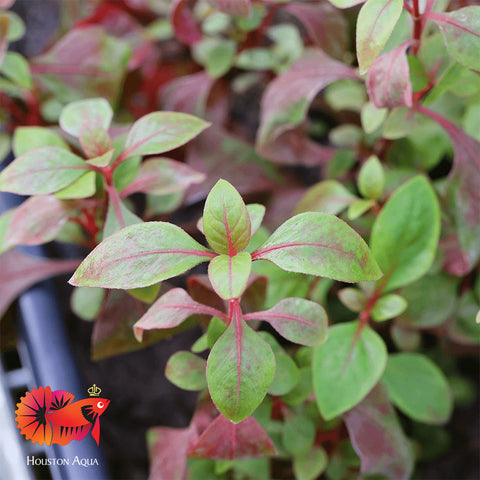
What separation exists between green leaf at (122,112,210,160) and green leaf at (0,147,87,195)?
52 mm

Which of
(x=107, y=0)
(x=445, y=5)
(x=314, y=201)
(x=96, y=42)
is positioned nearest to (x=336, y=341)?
(x=314, y=201)

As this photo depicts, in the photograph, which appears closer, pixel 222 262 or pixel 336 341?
pixel 222 262

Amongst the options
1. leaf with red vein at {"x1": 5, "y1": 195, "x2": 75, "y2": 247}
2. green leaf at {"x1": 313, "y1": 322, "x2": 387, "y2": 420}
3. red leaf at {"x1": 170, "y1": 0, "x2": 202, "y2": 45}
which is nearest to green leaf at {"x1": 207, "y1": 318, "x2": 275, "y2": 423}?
green leaf at {"x1": 313, "y1": 322, "x2": 387, "y2": 420}

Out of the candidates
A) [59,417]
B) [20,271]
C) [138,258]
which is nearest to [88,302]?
[20,271]

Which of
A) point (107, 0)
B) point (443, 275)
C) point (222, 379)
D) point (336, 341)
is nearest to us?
point (222, 379)

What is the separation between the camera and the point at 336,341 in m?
0.54

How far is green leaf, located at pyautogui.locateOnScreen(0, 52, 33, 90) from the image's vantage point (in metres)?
0.68

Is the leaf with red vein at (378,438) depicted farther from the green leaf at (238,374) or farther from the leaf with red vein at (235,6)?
the leaf with red vein at (235,6)

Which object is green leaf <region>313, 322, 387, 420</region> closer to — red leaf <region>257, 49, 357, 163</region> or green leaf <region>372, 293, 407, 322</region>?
green leaf <region>372, 293, 407, 322</region>

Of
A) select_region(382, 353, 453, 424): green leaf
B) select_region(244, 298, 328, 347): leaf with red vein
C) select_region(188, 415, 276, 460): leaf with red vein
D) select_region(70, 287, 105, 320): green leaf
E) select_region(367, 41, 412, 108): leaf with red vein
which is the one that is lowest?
select_region(382, 353, 453, 424): green leaf

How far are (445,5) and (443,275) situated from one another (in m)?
0.31

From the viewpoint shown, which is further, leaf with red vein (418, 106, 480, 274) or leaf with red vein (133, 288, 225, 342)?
leaf with red vein (418, 106, 480, 274)

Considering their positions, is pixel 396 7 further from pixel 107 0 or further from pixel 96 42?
pixel 107 0

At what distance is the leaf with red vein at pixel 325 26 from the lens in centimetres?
67
